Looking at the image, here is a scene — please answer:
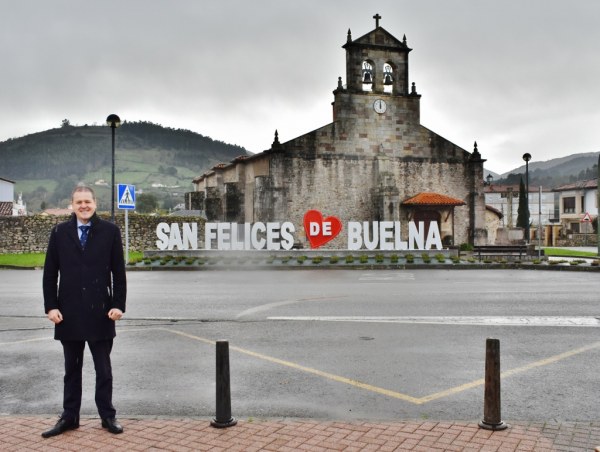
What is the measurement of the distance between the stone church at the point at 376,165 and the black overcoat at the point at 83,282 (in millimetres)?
28087

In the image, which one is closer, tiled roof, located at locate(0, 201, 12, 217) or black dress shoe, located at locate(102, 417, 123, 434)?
black dress shoe, located at locate(102, 417, 123, 434)

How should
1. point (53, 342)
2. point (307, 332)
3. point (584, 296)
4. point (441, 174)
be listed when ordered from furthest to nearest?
point (441, 174), point (584, 296), point (307, 332), point (53, 342)

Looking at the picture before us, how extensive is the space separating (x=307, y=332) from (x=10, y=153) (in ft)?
590

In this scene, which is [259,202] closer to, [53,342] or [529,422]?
[53,342]

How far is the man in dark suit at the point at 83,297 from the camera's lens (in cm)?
489

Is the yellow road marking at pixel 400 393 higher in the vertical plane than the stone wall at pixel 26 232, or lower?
lower

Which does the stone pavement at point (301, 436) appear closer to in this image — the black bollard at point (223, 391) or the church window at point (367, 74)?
the black bollard at point (223, 391)

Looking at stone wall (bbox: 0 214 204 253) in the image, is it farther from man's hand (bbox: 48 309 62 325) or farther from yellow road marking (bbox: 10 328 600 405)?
man's hand (bbox: 48 309 62 325)

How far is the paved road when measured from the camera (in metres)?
5.63

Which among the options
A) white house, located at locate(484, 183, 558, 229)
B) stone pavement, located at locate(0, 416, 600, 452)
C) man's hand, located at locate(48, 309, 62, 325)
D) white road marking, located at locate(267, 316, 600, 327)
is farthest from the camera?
white house, located at locate(484, 183, 558, 229)

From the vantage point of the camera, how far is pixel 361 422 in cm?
498

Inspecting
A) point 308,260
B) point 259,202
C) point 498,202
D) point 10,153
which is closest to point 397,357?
point 308,260

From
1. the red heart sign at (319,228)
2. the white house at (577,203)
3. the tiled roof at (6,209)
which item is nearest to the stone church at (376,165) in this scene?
the red heart sign at (319,228)

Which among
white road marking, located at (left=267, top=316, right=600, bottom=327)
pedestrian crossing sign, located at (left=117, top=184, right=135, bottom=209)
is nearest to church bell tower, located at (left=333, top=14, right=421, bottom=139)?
pedestrian crossing sign, located at (left=117, top=184, right=135, bottom=209)
